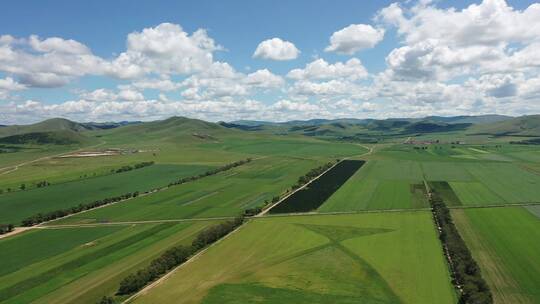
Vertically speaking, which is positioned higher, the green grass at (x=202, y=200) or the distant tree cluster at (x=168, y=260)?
the green grass at (x=202, y=200)

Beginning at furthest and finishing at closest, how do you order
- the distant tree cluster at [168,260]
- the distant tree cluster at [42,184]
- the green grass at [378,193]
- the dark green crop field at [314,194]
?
the distant tree cluster at [42,184] < the green grass at [378,193] < the dark green crop field at [314,194] < the distant tree cluster at [168,260]

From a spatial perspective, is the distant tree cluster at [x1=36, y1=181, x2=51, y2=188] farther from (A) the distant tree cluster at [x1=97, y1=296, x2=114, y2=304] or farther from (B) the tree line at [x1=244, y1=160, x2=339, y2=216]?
(A) the distant tree cluster at [x1=97, y1=296, x2=114, y2=304]

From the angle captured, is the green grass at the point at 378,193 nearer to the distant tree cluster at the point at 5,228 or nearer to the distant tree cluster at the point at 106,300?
the distant tree cluster at the point at 106,300

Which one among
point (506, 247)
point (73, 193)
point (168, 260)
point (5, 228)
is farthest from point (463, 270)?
point (73, 193)

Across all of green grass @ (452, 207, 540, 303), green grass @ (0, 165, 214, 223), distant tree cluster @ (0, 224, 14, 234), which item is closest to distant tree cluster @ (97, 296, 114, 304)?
distant tree cluster @ (0, 224, 14, 234)

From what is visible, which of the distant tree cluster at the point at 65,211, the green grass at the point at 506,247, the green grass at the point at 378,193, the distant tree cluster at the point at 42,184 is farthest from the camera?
the distant tree cluster at the point at 42,184

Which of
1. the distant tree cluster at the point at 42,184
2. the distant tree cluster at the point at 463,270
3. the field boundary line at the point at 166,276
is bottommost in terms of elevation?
the field boundary line at the point at 166,276

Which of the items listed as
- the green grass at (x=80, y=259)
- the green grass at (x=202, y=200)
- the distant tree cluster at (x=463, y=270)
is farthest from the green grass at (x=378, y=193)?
the green grass at (x=80, y=259)
